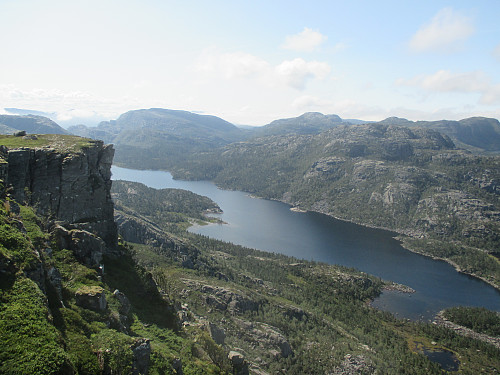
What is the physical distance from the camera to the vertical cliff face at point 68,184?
130ft

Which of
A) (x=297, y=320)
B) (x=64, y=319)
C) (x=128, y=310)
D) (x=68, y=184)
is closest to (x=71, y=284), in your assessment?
(x=128, y=310)

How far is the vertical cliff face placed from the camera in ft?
130

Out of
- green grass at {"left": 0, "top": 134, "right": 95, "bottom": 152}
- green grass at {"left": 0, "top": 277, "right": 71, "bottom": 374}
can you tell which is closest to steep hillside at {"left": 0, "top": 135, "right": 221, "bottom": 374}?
green grass at {"left": 0, "top": 277, "right": 71, "bottom": 374}

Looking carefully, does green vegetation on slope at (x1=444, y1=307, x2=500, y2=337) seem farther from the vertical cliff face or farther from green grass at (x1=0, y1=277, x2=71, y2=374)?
green grass at (x1=0, y1=277, x2=71, y2=374)

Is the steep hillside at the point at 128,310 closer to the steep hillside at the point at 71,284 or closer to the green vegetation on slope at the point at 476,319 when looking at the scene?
the steep hillside at the point at 71,284

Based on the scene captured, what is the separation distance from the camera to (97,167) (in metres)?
52.4

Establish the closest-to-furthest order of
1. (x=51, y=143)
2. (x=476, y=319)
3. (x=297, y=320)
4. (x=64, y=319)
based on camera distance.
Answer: (x=64, y=319) < (x=51, y=143) < (x=297, y=320) < (x=476, y=319)

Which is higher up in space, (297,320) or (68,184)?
(68,184)

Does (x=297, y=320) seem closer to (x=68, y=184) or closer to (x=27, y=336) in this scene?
(x=68, y=184)

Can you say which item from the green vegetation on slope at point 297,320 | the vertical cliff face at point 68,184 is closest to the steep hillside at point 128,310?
the vertical cliff face at point 68,184

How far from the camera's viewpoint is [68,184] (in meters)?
46.2

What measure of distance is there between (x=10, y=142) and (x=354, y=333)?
100131mm

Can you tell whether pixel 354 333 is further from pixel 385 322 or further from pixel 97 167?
pixel 97 167

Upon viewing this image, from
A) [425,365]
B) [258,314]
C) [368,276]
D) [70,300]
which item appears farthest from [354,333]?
[70,300]
